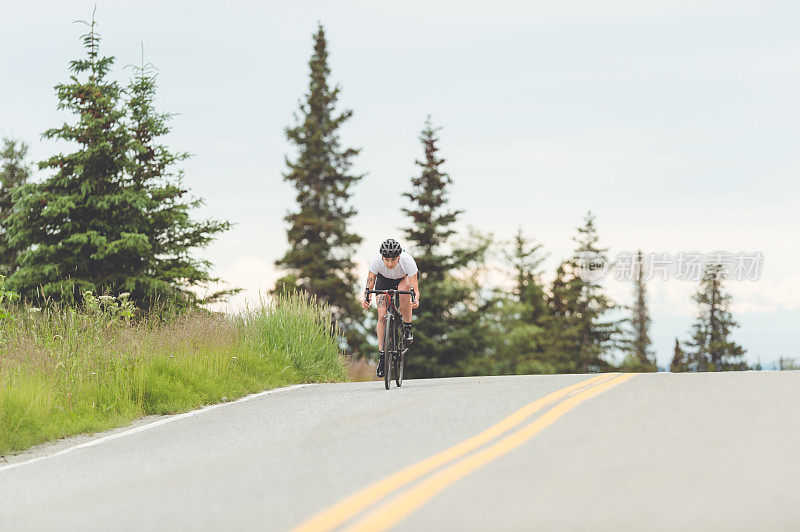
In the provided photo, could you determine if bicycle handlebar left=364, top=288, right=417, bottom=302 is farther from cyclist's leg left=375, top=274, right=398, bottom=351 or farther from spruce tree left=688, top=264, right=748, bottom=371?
spruce tree left=688, top=264, right=748, bottom=371

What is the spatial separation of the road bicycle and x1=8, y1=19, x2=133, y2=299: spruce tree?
14916 millimetres

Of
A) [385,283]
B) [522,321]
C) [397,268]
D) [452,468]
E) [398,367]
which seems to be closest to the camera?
[452,468]

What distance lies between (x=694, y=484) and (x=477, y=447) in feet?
5.75

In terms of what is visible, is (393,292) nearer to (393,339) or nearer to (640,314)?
(393,339)

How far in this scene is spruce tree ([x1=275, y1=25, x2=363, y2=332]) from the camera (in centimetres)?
4694

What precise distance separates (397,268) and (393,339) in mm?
1019

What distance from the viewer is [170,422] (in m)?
9.76

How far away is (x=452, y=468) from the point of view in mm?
5938

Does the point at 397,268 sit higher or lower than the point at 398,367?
higher

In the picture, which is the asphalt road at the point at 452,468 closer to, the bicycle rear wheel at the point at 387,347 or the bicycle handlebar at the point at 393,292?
the bicycle rear wheel at the point at 387,347

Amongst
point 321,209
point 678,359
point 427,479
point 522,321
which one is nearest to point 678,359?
point 678,359

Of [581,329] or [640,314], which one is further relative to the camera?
[640,314]

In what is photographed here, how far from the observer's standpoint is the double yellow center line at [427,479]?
480 centimetres

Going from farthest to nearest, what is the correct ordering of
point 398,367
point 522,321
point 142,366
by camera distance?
point 522,321
point 398,367
point 142,366
